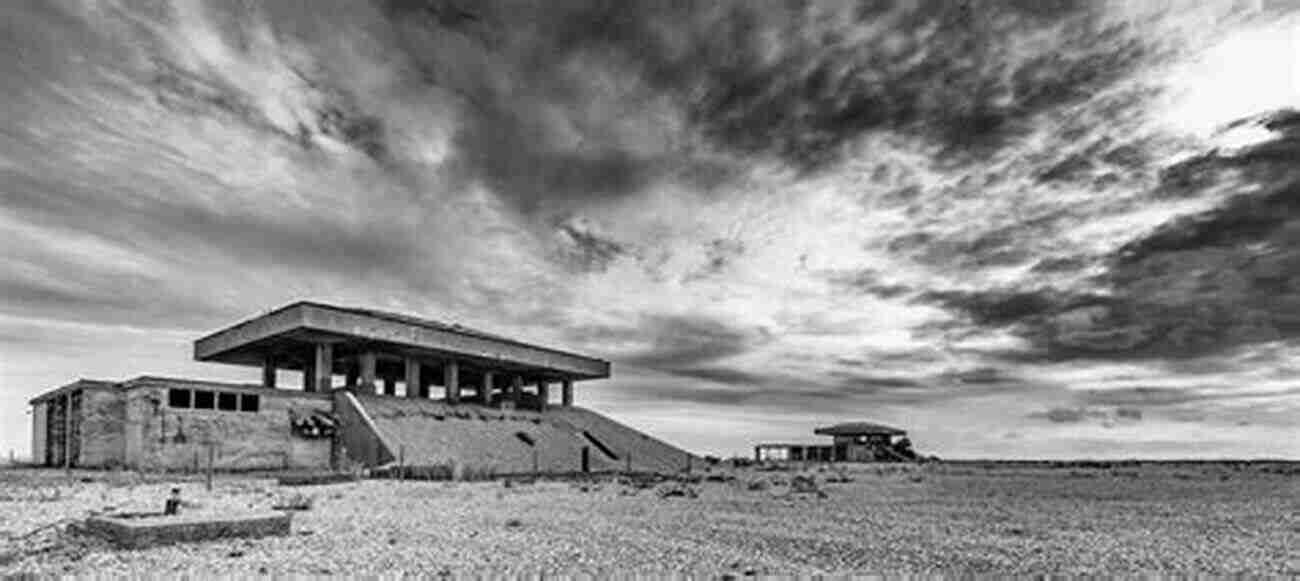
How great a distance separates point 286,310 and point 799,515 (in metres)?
43.6

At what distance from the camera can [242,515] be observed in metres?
14.8

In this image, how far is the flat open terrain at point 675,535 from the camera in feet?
39.6

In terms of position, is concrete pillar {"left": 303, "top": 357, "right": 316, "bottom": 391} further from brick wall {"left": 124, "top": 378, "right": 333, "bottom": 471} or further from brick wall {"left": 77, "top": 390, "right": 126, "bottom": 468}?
brick wall {"left": 77, "top": 390, "right": 126, "bottom": 468}

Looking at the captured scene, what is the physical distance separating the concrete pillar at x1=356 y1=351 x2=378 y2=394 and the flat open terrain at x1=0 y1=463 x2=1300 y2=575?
3068cm

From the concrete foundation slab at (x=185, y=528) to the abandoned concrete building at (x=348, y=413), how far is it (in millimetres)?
17799

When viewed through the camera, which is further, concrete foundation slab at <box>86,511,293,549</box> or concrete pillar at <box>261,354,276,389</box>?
concrete pillar at <box>261,354,276,389</box>

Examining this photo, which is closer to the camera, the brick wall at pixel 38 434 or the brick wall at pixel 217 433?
the brick wall at pixel 217 433

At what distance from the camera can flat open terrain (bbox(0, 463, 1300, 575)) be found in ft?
39.6

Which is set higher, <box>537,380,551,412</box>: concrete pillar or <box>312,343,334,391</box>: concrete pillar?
<box>312,343,334,391</box>: concrete pillar

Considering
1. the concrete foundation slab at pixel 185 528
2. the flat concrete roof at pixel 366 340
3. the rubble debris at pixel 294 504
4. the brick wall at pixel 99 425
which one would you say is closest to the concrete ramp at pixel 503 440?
the flat concrete roof at pixel 366 340

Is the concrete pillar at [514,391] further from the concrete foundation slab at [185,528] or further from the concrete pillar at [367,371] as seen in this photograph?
the concrete foundation slab at [185,528]

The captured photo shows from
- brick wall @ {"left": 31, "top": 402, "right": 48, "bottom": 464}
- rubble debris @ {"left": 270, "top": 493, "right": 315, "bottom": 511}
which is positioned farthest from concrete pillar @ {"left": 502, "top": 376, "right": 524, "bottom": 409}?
rubble debris @ {"left": 270, "top": 493, "right": 315, "bottom": 511}

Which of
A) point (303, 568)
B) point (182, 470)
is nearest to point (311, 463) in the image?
point (182, 470)

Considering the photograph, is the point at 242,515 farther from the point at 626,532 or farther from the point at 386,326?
the point at 386,326
